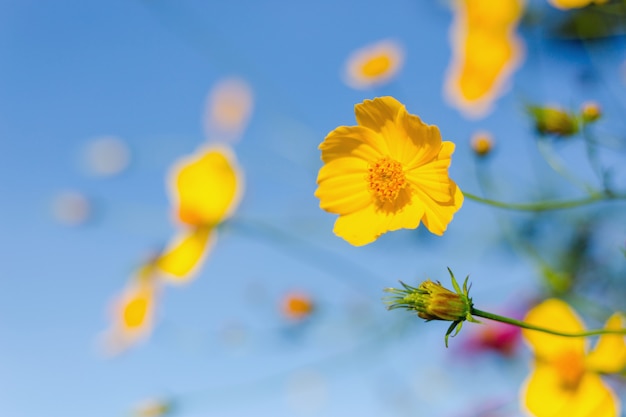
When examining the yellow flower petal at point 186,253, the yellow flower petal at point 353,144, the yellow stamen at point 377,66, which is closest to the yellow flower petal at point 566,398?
the yellow flower petal at point 353,144

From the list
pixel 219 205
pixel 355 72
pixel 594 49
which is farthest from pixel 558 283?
pixel 355 72

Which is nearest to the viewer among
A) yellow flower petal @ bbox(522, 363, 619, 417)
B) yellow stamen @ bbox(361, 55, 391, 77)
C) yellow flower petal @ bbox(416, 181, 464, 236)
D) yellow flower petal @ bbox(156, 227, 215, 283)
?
yellow flower petal @ bbox(416, 181, 464, 236)

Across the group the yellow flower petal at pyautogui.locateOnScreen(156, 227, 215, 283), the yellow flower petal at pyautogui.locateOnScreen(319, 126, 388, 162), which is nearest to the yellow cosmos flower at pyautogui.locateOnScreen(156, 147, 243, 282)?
the yellow flower petal at pyautogui.locateOnScreen(156, 227, 215, 283)

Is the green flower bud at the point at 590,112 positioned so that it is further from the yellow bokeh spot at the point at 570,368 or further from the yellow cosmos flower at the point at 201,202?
the yellow cosmos flower at the point at 201,202

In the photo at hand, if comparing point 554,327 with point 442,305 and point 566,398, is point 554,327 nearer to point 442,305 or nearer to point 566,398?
point 566,398

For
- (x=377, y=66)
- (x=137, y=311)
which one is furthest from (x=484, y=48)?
(x=137, y=311)

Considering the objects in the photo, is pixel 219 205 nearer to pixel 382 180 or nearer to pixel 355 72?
pixel 355 72

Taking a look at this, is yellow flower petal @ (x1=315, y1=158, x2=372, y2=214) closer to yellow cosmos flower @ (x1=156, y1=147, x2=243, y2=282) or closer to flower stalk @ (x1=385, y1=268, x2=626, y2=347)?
flower stalk @ (x1=385, y1=268, x2=626, y2=347)

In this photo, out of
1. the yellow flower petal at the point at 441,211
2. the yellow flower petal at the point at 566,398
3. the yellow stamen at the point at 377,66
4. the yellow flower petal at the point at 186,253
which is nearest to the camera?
the yellow flower petal at the point at 441,211
